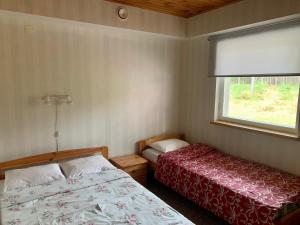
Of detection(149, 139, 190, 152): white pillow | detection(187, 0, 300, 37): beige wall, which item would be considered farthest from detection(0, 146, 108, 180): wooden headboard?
detection(187, 0, 300, 37): beige wall

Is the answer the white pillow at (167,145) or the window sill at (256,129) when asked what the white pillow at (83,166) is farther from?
the window sill at (256,129)

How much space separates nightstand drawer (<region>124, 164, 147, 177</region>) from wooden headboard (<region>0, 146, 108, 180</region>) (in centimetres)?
38

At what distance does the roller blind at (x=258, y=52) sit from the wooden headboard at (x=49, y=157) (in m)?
1.95

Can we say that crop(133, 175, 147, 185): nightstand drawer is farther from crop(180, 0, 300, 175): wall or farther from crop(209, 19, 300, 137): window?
crop(209, 19, 300, 137): window

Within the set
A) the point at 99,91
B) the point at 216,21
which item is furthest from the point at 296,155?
the point at 99,91

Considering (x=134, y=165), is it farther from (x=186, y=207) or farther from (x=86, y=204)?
(x=86, y=204)

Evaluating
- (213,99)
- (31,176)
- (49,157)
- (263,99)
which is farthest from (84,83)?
(263,99)

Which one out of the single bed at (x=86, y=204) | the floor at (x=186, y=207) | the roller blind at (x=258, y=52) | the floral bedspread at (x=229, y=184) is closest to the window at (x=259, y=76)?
the roller blind at (x=258, y=52)

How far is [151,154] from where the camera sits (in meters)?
3.30

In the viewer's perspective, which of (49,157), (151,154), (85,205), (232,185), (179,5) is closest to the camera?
(85,205)

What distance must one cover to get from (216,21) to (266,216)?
2350 millimetres

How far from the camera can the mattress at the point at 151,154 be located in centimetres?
324

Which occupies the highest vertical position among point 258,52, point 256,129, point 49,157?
point 258,52

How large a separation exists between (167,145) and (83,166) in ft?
4.12
